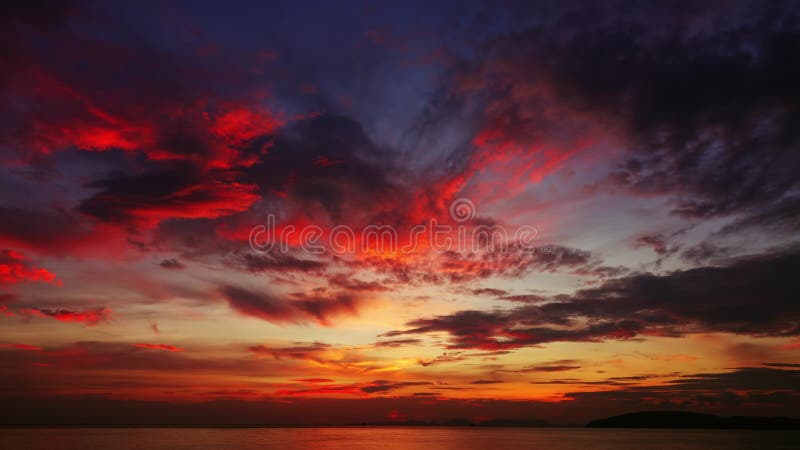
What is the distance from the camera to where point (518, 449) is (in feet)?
491

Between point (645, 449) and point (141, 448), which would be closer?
point (141, 448)

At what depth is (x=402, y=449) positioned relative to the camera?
153m

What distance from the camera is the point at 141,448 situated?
5236 inches

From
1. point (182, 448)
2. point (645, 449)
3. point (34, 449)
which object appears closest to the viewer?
point (34, 449)

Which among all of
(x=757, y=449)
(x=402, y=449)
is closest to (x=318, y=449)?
(x=402, y=449)

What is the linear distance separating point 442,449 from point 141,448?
77801 mm

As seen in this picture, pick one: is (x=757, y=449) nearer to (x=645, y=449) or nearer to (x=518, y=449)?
(x=645, y=449)

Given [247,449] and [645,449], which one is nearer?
[247,449]

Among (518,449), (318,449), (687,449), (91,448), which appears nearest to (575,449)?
(518,449)

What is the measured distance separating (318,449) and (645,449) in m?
89.4

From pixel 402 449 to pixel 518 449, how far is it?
1290 inches

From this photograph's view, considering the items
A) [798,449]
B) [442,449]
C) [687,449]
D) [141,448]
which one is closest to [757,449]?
[798,449]

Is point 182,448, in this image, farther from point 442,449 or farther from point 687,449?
point 687,449

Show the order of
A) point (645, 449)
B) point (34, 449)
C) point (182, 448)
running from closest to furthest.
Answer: point (34, 449) → point (182, 448) → point (645, 449)
